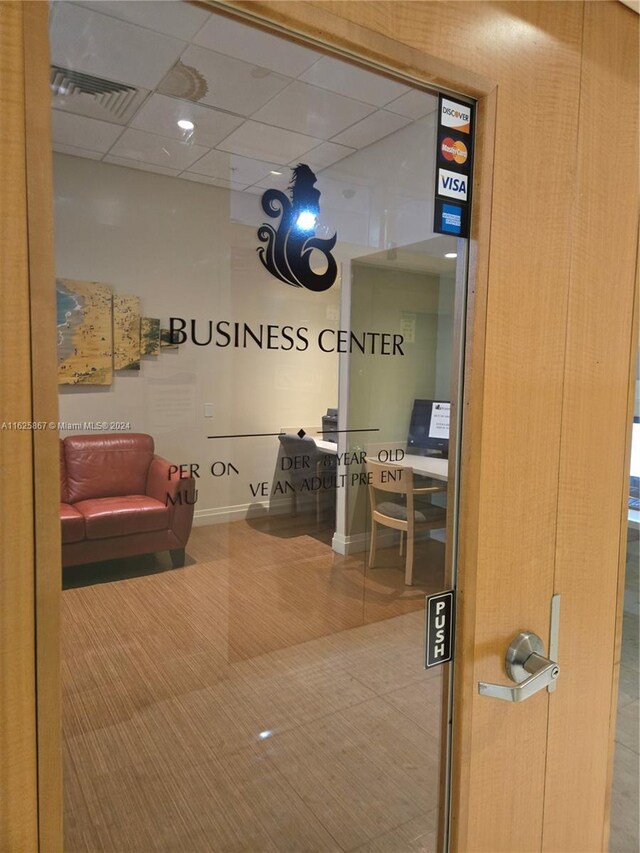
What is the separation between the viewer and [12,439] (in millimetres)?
525

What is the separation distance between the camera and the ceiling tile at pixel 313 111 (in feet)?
3.01

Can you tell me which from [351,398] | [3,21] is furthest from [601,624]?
[3,21]

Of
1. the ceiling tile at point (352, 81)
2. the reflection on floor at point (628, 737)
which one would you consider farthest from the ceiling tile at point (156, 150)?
the reflection on floor at point (628, 737)

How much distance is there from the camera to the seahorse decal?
3.00 ft

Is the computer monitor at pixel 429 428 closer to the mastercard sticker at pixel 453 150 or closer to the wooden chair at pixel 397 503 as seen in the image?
the wooden chair at pixel 397 503

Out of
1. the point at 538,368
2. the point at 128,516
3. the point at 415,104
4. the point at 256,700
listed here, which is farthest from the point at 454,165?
the point at 256,700

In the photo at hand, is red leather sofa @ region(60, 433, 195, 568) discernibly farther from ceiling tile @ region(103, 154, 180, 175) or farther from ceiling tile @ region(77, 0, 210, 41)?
ceiling tile @ region(77, 0, 210, 41)

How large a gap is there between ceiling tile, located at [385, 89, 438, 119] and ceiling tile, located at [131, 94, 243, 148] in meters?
0.30

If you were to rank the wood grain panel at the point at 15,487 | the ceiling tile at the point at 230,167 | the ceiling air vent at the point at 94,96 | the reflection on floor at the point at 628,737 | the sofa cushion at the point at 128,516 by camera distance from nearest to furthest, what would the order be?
the wood grain panel at the point at 15,487, the ceiling air vent at the point at 94,96, the sofa cushion at the point at 128,516, the ceiling tile at the point at 230,167, the reflection on floor at the point at 628,737

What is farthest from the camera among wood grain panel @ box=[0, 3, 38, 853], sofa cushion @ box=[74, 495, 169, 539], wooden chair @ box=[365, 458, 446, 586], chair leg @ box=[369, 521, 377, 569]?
chair leg @ box=[369, 521, 377, 569]

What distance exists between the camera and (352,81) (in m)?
0.81

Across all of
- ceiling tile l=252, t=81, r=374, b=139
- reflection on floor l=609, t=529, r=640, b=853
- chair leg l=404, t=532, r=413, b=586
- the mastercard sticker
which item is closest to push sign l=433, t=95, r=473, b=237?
the mastercard sticker

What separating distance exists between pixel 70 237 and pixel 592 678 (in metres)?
1.24

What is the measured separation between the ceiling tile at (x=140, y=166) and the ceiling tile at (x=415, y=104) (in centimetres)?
39
